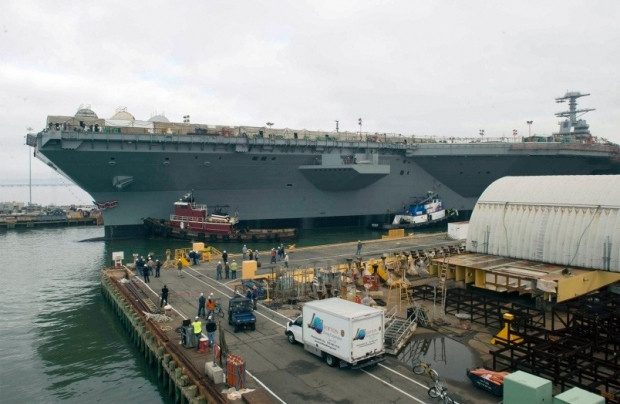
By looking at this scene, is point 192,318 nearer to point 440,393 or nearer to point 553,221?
point 440,393

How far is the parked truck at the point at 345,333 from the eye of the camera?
1217 centimetres

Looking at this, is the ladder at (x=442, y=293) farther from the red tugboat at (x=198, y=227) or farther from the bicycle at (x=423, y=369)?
the red tugboat at (x=198, y=227)

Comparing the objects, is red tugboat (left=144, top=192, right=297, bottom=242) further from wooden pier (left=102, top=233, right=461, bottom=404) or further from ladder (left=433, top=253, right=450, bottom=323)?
ladder (left=433, top=253, right=450, bottom=323)

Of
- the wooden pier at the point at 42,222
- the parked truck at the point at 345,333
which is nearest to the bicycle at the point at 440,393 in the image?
the parked truck at the point at 345,333

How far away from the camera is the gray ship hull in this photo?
1496 inches

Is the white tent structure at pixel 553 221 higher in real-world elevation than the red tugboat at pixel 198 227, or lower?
higher

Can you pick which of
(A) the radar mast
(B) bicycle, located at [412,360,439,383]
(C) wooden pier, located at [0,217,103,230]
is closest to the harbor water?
(B) bicycle, located at [412,360,439,383]

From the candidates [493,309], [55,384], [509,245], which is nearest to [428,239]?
[509,245]

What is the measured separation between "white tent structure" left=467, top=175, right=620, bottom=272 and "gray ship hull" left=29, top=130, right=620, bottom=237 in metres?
22.9

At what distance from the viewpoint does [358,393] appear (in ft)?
36.3

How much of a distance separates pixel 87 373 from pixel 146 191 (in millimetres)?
28155

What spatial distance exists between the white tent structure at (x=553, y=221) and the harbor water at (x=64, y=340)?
1463cm

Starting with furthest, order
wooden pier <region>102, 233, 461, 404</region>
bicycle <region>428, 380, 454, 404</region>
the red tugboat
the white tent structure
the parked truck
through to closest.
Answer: the red tugboat
the white tent structure
the parked truck
wooden pier <region>102, 233, 461, 404</region>
bicycle <region>428, 380, 454, 404</region>

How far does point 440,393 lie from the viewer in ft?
34.2
